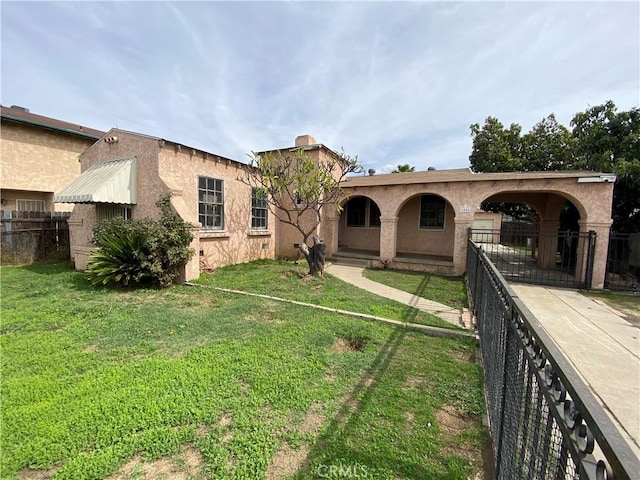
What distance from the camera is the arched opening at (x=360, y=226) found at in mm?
15523

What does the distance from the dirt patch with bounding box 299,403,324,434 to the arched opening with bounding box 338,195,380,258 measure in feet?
40.8

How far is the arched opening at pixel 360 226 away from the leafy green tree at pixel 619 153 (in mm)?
9868

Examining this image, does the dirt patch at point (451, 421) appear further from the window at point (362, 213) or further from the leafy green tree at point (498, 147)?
the leafy green tree at point (498, 147)

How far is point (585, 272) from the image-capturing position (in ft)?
30.6

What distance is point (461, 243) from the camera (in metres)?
10.9

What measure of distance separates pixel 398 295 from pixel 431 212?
8059mm

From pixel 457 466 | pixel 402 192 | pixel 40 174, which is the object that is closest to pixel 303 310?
pixel 457 466

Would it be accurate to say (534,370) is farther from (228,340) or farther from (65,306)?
(65,306)

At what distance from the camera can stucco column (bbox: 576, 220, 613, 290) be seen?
360 inches

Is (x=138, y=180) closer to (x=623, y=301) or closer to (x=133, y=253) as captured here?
(x=133, y=253)

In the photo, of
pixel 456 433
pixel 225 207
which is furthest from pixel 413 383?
pixel 225 207

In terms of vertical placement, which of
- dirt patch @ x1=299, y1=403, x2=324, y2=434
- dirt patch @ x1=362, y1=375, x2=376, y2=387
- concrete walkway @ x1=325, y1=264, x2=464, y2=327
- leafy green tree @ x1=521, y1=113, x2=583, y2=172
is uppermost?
leafy green tree @ x1=521, y1=113, x2=583, y2=172

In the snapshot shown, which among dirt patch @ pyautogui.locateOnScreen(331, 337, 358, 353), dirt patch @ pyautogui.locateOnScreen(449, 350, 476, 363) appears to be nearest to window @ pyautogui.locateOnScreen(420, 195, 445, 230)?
A: dirt patch @ pyautogui.locateOnScreen(449, 350, 476, 363)

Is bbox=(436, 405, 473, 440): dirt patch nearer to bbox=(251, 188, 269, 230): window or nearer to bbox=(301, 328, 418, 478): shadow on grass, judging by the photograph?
bbox=(301, 328, 418, 478): shadow on grass
